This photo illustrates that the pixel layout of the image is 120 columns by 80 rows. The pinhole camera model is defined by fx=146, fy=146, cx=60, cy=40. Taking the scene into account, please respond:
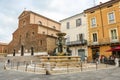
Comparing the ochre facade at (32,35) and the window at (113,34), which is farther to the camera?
the ochre facade at (32,35)

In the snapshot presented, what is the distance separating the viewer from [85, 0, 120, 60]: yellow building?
23.6m

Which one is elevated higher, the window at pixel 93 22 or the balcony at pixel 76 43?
the window at pixel 93 22

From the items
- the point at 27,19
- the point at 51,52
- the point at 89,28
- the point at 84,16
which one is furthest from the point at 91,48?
the point at 27,19

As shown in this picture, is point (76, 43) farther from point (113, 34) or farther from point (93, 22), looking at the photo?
point (113, 34)

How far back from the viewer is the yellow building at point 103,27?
2362 cm

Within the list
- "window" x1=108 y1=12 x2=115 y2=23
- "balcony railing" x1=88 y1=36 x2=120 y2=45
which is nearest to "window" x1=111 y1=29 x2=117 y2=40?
"balcony railing" x1=88 y1=36 x2=120 y2=45

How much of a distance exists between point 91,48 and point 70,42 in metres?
5.24

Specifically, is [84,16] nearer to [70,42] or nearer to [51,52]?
[70,42]

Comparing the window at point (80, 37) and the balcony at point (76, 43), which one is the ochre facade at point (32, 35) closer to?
the balcony at point (76, 43)

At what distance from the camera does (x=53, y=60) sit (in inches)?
606

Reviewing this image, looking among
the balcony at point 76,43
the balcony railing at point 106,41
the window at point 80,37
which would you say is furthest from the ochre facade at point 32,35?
the balcony railing at point 106,41

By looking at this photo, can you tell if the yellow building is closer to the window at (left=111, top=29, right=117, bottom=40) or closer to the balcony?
the window at (left=111, top=29, right=117, bottom=40)

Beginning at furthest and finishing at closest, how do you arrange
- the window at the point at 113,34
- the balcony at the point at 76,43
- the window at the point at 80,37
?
1. the window at the point at 80,37
2. the balcony at the point at 76,43
3. the window at the point at 113,34

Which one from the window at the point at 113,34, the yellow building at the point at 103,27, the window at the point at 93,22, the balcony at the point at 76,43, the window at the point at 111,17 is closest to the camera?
the window at the point at 113,34
